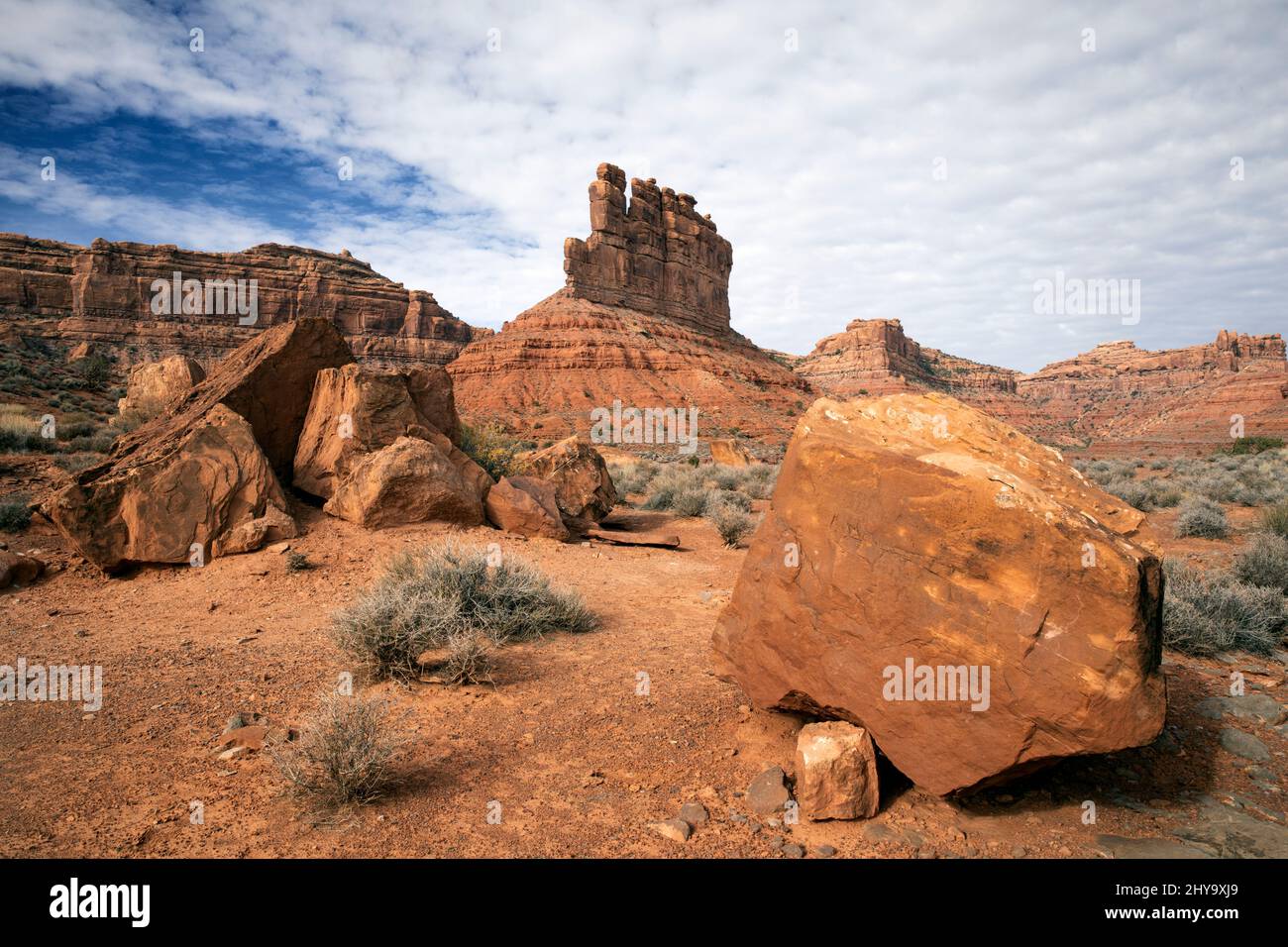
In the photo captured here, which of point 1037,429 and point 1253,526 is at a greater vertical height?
point 1037,429

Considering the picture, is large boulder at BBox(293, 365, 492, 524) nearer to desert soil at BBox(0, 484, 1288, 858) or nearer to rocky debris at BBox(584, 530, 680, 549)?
rocky debris at BBox(584, 530, 680, 549)

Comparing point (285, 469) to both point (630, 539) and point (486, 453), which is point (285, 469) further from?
point (630, 539)

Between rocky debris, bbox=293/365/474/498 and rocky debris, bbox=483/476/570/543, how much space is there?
43 centimetres

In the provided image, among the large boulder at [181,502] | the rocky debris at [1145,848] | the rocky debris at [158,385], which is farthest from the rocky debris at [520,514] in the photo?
the rocky debris at [158,385]

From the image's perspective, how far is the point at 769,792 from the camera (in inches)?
135

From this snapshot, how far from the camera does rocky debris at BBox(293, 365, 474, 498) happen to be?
992 cm

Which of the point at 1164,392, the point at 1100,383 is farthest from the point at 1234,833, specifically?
the point at 1100,383

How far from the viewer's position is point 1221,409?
6156 cm

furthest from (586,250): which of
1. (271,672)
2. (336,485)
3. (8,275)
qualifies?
(271,672)

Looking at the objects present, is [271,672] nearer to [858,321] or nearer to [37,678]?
[37,678]
